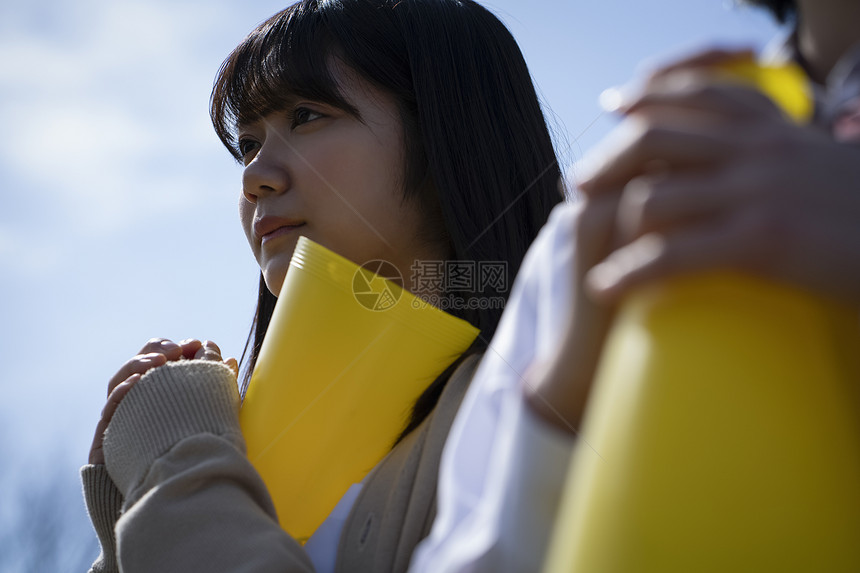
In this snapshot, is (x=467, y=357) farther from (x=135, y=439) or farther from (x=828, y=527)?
(x=828, y=527)

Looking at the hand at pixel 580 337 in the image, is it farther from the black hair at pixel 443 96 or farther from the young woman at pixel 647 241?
the black hair at pixel 443 96

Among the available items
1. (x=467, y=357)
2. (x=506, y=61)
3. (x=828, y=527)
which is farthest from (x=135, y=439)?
(x=506, y=61)

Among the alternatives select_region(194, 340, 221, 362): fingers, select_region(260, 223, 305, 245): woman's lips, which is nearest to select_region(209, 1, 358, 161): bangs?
select_region(260, 223, 305, 245): woman's lips

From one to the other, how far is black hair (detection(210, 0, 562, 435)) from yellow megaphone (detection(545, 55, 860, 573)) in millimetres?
1002

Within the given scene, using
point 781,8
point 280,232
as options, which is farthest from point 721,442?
point 280,232

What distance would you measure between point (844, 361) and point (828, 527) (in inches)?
3.6

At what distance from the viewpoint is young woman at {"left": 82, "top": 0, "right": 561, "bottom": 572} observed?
3.25ft

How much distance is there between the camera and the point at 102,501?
1215 millimetres

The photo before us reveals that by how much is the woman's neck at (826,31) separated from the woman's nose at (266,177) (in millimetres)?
1021

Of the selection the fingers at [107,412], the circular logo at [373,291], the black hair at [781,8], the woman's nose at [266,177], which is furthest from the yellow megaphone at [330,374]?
the black hair at [781,8]

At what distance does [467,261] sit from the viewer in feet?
4.87

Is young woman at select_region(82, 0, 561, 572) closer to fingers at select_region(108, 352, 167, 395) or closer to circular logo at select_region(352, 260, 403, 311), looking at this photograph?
fingers at select_region(108, 352, 167, 395)

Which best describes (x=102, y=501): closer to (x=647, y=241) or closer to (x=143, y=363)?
(x=143, y=363)

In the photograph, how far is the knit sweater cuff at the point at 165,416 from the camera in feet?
3.46
